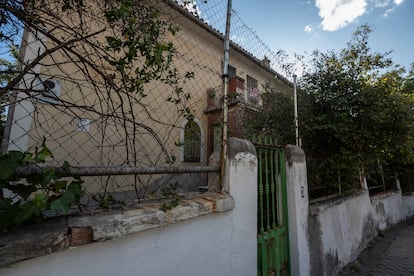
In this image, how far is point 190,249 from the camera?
1450mm

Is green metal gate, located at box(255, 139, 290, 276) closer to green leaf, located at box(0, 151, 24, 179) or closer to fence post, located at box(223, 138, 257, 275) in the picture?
fence post, located at box(223, 138, 257, 275)

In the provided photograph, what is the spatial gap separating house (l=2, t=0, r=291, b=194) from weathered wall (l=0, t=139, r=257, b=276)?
0.40 metres

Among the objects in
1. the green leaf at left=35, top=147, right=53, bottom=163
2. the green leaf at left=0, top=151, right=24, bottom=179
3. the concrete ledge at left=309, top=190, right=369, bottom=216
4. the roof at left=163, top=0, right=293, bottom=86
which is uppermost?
the roof at left=163, top=0, right=293, bottom=86

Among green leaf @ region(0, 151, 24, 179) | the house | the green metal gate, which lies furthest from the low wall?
green leaf @ region(0, 151, 24, 179)

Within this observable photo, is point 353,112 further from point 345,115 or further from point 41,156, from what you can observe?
point 41,156

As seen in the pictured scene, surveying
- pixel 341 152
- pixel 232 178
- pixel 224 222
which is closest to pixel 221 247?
pixel 224 222

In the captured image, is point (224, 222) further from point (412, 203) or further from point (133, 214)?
point (412, 203)

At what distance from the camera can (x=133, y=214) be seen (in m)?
1.17

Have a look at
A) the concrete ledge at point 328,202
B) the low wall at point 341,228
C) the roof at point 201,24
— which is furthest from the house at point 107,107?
the low wall at point 341,228

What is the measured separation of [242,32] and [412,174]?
10.4m

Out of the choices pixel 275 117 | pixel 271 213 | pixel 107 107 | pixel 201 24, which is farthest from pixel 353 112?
pixel 107 107

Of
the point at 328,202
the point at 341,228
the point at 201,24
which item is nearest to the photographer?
the point at 328,202

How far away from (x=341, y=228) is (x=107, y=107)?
14.0 feet

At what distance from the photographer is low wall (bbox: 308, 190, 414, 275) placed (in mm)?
2791
